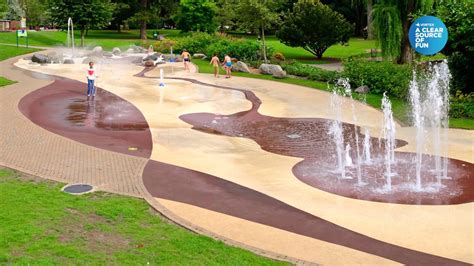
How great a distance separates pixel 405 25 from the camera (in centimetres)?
2962

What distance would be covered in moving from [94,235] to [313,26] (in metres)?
37.5

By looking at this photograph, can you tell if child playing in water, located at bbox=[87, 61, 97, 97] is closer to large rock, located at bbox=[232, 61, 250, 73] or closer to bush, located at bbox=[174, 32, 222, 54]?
large rock, located at bbox=[232, 61, 250, 73]

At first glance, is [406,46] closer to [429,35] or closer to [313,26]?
[429,35]

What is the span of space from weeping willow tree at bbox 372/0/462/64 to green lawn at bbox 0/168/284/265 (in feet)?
73.0

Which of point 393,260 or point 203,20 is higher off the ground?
point 203,20

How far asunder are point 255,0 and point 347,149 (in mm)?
23350

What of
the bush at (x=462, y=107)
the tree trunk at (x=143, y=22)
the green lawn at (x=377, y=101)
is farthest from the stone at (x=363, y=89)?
the tree trunk at (x=143, y=22)

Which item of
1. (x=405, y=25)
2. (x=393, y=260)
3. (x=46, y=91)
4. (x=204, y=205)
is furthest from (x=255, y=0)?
(x=393, y=260)

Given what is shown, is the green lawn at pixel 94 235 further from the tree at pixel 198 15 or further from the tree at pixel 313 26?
the tree at pixel 198 15

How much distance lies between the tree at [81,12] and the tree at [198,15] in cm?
1221

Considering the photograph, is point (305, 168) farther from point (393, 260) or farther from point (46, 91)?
point (46, 91)

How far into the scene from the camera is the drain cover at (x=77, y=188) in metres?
11.3

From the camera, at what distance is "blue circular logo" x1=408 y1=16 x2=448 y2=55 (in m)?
23.5

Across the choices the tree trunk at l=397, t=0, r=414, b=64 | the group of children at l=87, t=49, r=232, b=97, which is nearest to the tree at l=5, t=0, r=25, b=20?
the group of children at l=87, t=49, r=232, b=97
